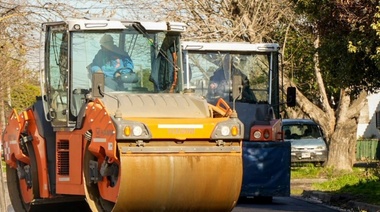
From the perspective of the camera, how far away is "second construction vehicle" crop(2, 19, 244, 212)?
42.4 feet

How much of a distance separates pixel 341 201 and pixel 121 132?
11.2m

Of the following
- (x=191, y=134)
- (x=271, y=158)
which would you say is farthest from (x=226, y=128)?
(x=271, y=158)

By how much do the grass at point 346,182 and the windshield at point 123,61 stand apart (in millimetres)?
7455

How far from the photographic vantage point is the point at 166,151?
13.0 metres

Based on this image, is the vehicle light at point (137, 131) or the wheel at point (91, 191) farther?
the wheel at point (91, 191)

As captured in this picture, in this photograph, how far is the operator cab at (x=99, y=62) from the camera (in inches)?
578

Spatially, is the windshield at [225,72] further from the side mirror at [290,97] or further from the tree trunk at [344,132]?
the tree trunk at [344,132]

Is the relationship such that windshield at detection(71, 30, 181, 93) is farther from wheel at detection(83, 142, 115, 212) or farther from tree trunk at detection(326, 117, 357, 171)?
tree trunk at detection(326, 117, 357, 171)

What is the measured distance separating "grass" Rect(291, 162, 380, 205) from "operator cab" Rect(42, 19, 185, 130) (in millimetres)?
7415

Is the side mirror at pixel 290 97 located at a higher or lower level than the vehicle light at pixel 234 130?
higher

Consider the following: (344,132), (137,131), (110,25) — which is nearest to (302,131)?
(344,132)

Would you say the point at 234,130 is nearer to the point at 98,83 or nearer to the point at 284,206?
the point at 98,83

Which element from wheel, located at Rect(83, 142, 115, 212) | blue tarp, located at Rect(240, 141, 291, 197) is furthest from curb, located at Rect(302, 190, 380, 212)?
wheel, located at Rect(83, 142, 115, 212)

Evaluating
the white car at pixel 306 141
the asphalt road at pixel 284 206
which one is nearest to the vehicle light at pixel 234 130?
the asphalt road at pixel 284 206
